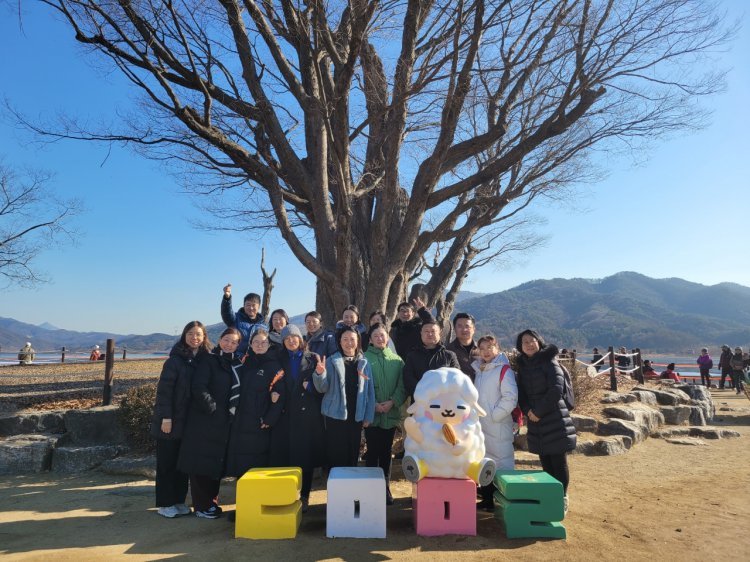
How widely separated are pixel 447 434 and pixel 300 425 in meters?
1.64

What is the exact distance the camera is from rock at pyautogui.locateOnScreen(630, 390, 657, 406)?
11.1 m

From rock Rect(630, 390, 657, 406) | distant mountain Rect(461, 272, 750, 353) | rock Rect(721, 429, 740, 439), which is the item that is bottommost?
rock Rect(721, 429, 740, 439)

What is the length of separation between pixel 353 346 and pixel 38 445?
17.4ft

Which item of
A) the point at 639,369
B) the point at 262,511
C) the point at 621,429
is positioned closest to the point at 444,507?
the point at 262,511

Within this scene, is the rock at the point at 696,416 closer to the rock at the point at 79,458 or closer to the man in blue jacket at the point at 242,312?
the man in blue jacket at the point at 242,312

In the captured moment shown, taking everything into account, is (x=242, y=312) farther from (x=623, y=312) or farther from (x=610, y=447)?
(x=623, y=312)

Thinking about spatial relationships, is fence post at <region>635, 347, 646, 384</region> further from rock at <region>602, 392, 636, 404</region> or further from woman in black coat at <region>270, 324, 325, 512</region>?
woman in black coat at <region>270, 324, 325, 512</region>

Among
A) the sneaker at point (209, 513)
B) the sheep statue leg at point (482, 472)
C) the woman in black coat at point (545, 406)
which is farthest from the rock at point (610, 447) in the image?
the sneaker at point (209, 513)

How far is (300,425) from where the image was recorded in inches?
194

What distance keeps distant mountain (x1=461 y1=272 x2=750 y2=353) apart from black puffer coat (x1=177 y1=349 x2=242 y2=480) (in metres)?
75.6

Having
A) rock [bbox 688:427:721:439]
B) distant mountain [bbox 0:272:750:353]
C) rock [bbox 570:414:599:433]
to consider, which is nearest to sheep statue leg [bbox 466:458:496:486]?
rock [bbox 570:414:599:433]

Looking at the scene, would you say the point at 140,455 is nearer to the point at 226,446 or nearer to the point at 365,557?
the point at 226,446

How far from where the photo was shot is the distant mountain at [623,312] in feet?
345

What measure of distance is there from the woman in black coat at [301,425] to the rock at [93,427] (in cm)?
366
